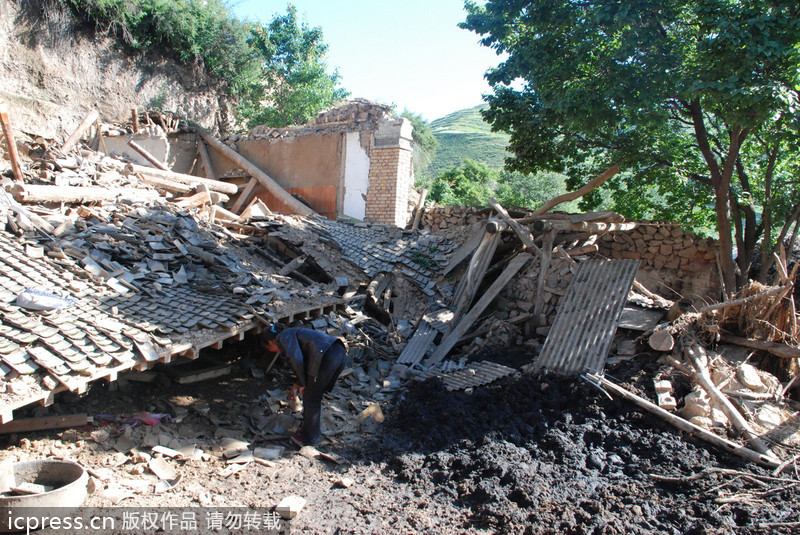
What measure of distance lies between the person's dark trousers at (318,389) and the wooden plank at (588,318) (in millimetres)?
3019

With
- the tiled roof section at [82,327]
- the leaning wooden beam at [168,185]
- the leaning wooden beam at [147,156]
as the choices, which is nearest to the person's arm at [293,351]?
the tiled roof section at [82,327]

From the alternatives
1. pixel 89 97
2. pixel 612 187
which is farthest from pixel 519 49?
pixel 89 97

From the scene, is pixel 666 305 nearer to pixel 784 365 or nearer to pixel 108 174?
pixel 784 365

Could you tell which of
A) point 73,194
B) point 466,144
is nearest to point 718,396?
point 73,194

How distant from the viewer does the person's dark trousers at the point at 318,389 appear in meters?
5.99

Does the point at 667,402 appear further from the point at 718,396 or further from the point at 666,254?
the point at 666,254

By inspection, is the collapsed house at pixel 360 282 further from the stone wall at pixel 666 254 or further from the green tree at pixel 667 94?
the green tree at pixel 667 94

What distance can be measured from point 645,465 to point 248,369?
5164 millimetres

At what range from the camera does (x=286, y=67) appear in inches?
773

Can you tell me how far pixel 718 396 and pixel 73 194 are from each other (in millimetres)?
9334

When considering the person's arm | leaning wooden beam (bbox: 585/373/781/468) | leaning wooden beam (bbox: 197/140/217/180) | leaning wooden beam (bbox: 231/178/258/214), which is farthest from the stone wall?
leaning wooden beam (bbox: 197/140/217/180)

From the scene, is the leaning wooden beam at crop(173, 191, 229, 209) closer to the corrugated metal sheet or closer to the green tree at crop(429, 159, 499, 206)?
the corrugated metal sheet

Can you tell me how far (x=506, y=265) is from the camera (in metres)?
9.74

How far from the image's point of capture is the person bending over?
19.5ft
